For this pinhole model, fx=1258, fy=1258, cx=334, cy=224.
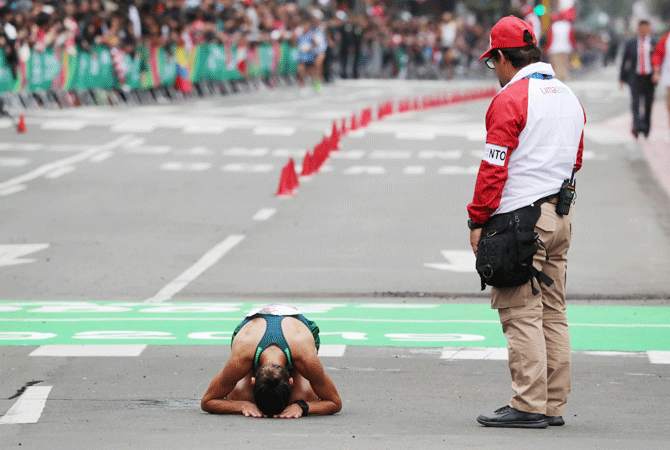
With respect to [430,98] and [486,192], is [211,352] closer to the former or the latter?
[486,192]

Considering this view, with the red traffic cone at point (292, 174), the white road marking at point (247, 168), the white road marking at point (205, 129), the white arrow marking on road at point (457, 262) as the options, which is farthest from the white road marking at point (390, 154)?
the white arrow marking on road at point (457, 262)

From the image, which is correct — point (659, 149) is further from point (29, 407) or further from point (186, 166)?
point (29, 407)

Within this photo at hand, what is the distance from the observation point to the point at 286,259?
11.7 metres

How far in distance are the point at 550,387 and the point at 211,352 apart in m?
2.61

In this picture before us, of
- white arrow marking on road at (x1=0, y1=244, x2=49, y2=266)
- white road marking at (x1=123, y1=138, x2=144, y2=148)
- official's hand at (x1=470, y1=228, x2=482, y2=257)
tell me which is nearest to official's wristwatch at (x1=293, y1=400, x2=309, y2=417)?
official's hand at (x1=470, y1=228, x2=482, y2=257)

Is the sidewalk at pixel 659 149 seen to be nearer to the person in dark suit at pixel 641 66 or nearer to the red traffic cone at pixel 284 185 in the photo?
the person in dark suit at pixel 641 66

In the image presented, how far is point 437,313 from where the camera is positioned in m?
9.38

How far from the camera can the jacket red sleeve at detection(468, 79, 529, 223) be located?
5.59m

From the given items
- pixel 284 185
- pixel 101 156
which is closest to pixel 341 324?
pixel 284 185

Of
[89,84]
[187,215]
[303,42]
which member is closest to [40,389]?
[187,215]

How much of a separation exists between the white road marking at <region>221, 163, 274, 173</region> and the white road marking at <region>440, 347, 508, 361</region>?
1095 cm

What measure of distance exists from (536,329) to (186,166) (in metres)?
13.7

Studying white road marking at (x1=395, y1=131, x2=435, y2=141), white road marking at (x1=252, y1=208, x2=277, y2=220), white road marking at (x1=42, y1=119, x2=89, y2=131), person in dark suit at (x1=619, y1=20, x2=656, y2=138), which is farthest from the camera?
white road marking at (x1=42, y1=119, x2=89, y2=131)

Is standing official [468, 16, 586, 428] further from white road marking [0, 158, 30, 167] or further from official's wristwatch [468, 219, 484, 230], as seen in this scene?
white road marking [0, 158, 30, 167]
